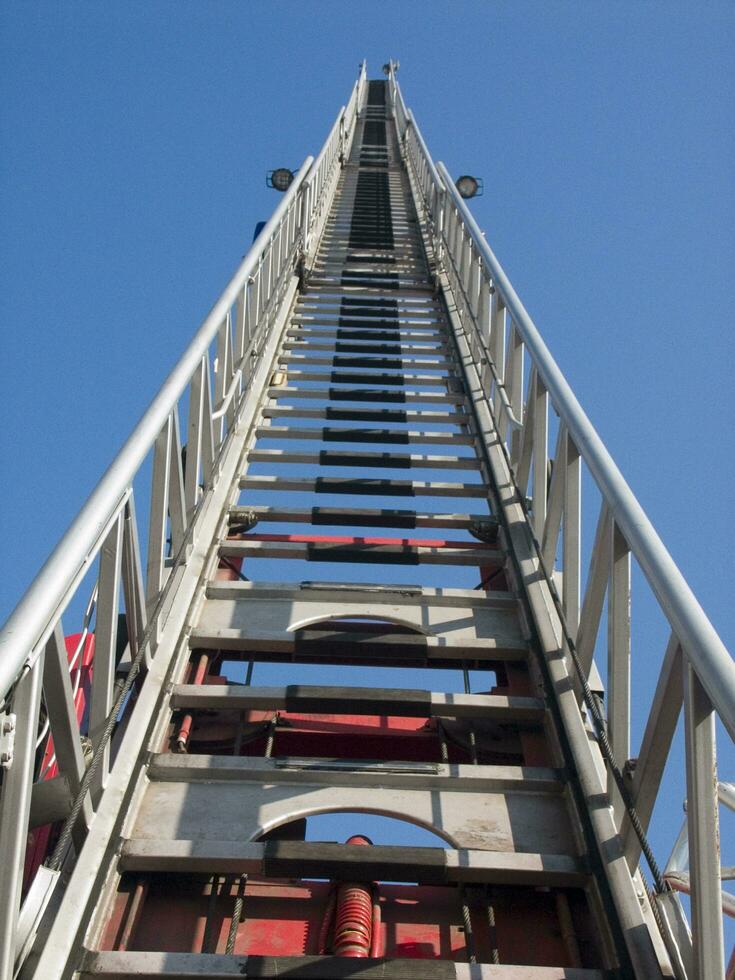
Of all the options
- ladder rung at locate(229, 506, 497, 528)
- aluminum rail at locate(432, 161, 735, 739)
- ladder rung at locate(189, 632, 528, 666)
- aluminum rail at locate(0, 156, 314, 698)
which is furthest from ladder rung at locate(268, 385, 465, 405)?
ladder rung at locate(189, 632, 528, 666)

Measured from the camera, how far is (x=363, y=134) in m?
23.2

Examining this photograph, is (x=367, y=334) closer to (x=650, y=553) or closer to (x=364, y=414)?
(x=364, y=414)

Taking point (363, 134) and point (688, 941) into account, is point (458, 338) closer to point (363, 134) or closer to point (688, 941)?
point (688, 941)

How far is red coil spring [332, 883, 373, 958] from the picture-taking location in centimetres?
281

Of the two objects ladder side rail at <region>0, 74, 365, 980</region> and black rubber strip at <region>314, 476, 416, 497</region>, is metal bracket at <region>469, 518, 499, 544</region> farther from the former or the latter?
ladder side rail at <region>0, 74, 365, 980</region>

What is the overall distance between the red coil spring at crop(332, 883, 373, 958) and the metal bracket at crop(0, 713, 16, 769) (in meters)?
1.12

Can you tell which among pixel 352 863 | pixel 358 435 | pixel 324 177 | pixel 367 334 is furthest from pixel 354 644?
pixel 324 177

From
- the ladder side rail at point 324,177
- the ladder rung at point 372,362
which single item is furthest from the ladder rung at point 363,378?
the ladder side rail at point 324,177

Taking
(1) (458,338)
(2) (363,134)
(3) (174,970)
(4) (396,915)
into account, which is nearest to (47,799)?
(3) (174,970)

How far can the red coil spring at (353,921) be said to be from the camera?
9.23ft

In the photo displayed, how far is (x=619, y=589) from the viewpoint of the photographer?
318cm

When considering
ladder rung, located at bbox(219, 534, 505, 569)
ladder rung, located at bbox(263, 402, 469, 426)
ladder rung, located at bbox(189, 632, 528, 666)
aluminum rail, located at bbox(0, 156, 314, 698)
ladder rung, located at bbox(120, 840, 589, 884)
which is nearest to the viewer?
aluminum rail, located at bbox(0, 156, 314, 698)

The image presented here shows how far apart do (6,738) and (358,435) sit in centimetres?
397

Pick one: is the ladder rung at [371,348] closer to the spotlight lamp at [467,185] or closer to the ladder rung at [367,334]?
the ladder rung at [367,334]
